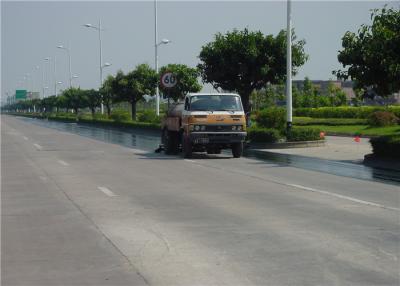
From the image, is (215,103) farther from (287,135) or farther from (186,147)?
(287,135)

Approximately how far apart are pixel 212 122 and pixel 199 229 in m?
12.7

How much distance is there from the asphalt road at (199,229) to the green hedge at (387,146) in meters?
3.82

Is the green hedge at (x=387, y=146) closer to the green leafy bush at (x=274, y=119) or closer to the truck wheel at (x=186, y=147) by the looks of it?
the truck wheel at (x=186, y=147)

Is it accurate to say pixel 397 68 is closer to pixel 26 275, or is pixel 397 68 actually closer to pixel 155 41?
pixel 26 275

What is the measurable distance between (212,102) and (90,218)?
12582 millimetres

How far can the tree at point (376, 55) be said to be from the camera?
18.6 m

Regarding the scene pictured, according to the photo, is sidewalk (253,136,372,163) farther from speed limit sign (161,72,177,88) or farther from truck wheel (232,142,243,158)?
speed limit sign (161,72,177,88)

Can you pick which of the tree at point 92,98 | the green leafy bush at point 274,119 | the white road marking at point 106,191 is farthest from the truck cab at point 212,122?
the tree at point 92,98

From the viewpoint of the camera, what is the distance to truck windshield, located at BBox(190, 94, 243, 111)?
875 inches

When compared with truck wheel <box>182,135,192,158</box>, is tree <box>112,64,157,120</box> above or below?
above

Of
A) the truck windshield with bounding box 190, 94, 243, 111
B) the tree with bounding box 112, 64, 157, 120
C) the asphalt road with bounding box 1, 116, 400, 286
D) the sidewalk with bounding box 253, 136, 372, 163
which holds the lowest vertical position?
the sidewalk with bounding box 253, 136, 372, 163

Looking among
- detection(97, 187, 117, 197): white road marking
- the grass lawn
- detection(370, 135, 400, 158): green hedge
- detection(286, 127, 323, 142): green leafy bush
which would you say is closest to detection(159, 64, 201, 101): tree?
the grass lawn

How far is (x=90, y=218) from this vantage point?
404 inches

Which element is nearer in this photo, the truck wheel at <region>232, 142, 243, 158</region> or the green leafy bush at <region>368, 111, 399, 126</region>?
the truck wheel at <region>232, 142, 243, 158</region>
